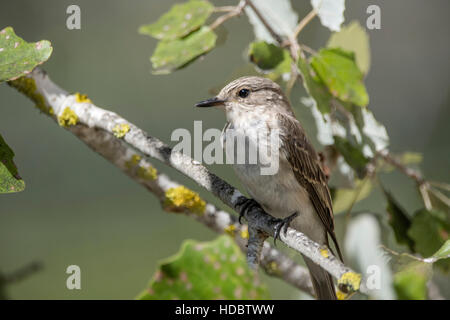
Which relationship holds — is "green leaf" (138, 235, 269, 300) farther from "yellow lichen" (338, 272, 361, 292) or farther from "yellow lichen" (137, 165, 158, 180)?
"yellow lichen" (137, 165, 158, 180)

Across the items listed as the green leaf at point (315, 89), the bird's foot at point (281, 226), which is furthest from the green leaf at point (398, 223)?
the green leaf at point (315, 89)

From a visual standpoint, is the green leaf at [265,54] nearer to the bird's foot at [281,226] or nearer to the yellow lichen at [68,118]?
the bird's foot at [281,226]

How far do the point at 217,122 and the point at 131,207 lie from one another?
106cm

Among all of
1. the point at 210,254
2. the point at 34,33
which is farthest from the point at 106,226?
the point at 210,254

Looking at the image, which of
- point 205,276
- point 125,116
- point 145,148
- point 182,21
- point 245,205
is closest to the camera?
point 205,276

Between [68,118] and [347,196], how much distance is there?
1.01m

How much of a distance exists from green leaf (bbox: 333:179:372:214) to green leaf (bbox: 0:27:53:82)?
3.79ft

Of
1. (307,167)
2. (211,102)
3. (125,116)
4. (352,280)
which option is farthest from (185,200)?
(125,116)

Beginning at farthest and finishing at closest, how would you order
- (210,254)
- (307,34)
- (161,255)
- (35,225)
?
(307,34)
(35,225)
(161,255)
(210,254)

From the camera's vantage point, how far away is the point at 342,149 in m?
1.72

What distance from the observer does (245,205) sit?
1596 mm

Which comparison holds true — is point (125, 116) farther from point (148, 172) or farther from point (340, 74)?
point (340, 74)

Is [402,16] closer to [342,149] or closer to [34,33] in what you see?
[34,33]

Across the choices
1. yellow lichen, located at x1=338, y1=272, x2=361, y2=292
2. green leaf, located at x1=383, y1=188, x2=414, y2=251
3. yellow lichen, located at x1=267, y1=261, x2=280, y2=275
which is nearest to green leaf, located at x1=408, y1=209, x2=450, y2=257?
green leaf, located at x1=383, y1=188, x2=414, y2=251
